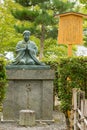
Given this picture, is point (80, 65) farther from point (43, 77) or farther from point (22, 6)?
point (22, 6)

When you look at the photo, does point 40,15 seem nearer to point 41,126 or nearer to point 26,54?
point 26,54

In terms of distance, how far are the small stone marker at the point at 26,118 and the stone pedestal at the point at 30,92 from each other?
2.37 feet

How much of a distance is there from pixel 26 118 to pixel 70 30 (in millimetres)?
2744

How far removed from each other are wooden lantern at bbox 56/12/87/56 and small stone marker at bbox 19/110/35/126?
199 cm

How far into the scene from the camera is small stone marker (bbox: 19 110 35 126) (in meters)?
8.84

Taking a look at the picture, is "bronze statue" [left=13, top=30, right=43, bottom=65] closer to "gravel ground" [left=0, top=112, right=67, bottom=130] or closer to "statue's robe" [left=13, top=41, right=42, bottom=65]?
"statue's robe" [left=13, top=41, right=42, bottom=65]

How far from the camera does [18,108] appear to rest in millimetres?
9633

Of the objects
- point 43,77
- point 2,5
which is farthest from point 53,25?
point 43,77

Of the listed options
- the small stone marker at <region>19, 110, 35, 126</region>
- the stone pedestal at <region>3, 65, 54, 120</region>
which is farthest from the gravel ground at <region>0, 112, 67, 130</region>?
the stone pedestal at <region>3, 65, 54, 120</region>

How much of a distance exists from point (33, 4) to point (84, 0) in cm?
535

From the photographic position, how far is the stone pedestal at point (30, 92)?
9.39m

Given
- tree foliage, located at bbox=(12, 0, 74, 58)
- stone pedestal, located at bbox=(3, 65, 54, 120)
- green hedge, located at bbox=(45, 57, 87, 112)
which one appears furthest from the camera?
tree foliage, located at bbox=(12, 0, 74, 58)

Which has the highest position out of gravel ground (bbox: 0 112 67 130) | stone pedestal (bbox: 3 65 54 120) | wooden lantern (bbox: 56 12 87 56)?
wooden lantern (bbox: 56 12 87 56)

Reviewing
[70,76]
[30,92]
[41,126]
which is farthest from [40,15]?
[70,76]
